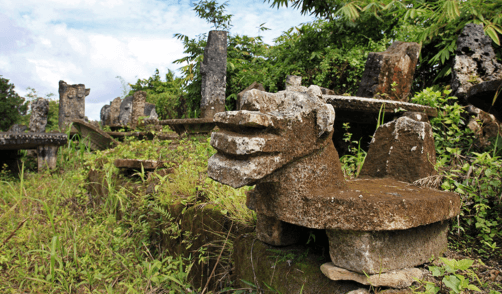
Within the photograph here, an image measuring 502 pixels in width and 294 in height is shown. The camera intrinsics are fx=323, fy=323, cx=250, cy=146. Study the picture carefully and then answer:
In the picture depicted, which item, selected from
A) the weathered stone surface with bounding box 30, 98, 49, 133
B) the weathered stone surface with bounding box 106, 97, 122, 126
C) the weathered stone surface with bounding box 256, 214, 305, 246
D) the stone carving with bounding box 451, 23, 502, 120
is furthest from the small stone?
the weathered stone surface with bounding box 106, 97, 122, 126

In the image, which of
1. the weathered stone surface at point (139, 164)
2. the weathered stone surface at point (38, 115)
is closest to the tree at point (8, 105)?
the weathered stone surface at point (38, 115)

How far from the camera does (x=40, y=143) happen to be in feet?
21.1

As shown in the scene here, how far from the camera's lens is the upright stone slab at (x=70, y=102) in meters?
10.6

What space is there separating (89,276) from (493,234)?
2794 millimetres

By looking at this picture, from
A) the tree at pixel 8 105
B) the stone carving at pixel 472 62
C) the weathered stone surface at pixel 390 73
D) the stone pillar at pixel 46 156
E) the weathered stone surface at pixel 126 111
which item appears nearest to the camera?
the stone carving at pixel 472 62

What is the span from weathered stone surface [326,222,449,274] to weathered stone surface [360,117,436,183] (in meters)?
0.48

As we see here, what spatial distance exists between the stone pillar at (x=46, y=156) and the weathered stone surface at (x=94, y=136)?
0.81m

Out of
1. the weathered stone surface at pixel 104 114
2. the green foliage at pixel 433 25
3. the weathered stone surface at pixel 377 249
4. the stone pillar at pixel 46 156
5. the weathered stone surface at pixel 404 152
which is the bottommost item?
the stone pillar at pixel 46 156

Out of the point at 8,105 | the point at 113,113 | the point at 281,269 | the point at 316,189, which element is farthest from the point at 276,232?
the point at 8,105

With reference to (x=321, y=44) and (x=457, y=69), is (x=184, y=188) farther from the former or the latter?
(x=321, y=44)

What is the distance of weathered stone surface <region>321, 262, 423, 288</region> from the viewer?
1.32m

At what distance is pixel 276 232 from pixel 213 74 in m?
5.44

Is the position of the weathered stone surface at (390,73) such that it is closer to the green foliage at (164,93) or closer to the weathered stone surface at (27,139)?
the weathered stone surface at (27,139)

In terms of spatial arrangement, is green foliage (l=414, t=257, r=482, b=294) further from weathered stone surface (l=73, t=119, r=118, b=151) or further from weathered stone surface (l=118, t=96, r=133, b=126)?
weathered stone surface (l=118, t=96, r=133, b=126)
